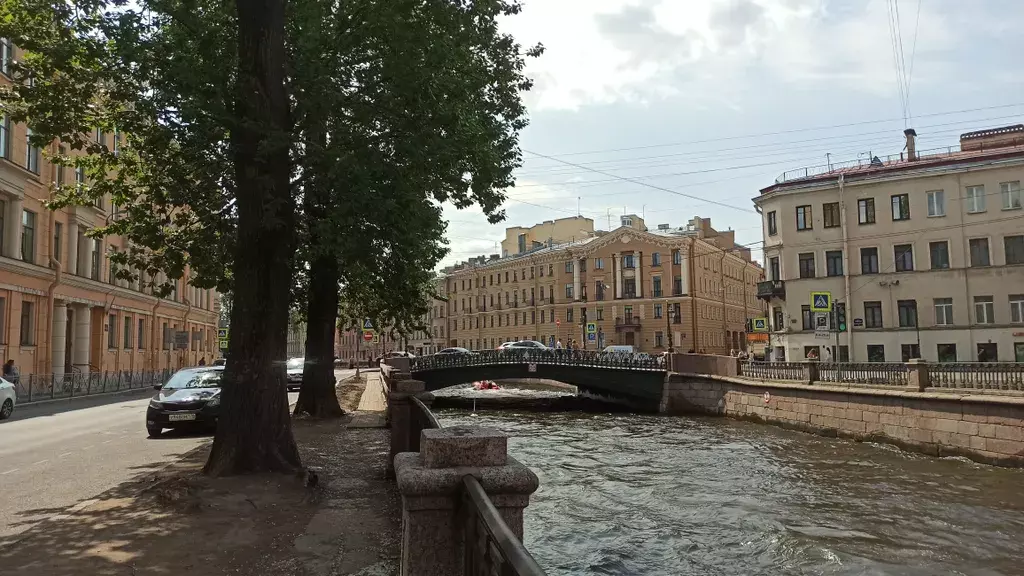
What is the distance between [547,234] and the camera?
89250 millimetres

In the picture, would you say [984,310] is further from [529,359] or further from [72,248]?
[72,248]

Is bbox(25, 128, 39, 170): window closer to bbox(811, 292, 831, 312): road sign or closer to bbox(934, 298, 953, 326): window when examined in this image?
bbox(811, 292, 831, 312): road sign

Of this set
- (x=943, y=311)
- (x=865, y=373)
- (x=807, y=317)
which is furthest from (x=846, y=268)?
(x=865, y=373)

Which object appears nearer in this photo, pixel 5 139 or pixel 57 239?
pixel 5 139

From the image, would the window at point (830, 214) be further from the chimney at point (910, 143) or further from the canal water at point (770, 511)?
the canal water at point (770, 511)

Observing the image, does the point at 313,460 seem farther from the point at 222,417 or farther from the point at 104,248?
the point at 104,248

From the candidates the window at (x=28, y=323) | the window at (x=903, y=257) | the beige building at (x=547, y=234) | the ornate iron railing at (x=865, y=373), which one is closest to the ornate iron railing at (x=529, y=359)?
the ornate iron railing at (x=865, y=373)

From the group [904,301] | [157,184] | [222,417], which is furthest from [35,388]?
[904,301]

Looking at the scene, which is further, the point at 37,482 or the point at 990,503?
the point at 990,503

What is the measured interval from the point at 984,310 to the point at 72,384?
4272cm

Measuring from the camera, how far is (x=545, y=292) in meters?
79.6

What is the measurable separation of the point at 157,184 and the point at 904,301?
37.1m

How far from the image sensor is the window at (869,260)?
1502 inches

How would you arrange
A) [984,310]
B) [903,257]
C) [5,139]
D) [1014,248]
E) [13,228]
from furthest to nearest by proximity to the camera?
[903,257] < [984,310] < [1014,248] < [13,228] < [5,139]
